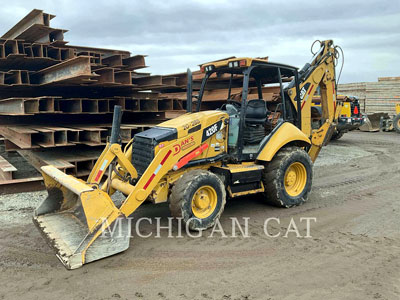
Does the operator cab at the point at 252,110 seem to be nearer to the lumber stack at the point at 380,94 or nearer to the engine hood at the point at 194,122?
the engine hood at the point at 194,122

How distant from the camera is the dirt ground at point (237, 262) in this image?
3.34 m

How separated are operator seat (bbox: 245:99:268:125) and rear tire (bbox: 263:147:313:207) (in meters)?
0.64

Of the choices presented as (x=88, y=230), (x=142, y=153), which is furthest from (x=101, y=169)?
(x=88, y=230)

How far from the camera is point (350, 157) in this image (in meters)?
11.0

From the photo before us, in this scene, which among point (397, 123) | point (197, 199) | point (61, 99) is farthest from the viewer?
point (397, 123)

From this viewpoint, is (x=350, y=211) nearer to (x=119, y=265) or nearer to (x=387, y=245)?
(x=387, y=245)

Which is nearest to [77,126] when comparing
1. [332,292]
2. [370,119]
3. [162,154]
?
[162,154]

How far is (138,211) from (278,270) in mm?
2635

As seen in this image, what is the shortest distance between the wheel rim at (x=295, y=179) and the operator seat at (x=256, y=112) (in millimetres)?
937

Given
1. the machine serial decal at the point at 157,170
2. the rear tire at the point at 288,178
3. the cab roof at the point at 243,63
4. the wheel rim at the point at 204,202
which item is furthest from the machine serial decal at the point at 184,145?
the rear tire at the point at 288,178

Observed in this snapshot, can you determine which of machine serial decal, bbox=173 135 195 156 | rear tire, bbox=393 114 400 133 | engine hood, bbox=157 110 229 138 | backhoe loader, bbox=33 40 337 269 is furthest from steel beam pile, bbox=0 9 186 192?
rear tire, bbox=393 114 400 133

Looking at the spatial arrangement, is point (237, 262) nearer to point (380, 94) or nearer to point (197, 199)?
point (197, 199)

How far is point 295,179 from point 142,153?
102 inches

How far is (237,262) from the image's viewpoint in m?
3.91
